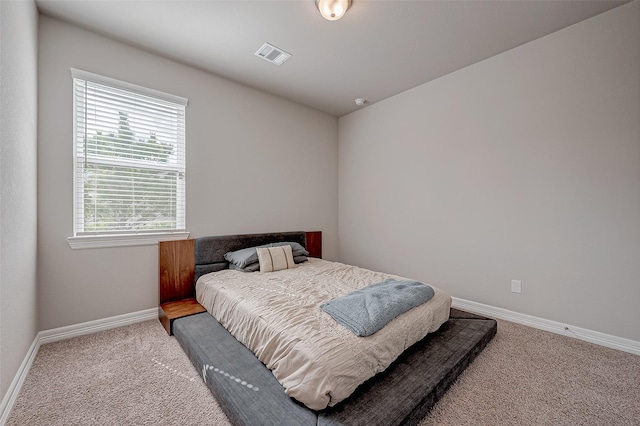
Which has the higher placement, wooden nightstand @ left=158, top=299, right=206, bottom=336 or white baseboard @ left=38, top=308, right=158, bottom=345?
wooden nightstand @ left=158, top=299, right=206, bottom=336

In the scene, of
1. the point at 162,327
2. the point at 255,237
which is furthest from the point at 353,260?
the point at 162,327

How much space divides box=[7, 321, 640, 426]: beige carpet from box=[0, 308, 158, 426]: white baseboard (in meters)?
0.04

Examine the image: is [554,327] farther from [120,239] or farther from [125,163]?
[125,163]

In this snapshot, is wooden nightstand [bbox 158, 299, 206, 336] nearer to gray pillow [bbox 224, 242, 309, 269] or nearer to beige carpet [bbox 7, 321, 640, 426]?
beige carpet [bbox 7, 321, 640, 426]

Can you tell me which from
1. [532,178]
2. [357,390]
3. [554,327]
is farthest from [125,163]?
[554,327]

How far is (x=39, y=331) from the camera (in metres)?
2.14

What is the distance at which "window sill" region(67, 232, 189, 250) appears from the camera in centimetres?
229

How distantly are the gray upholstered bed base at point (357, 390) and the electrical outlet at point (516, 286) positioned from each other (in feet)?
2.66

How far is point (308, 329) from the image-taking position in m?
1.53

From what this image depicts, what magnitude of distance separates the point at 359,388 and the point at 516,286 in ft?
7.09

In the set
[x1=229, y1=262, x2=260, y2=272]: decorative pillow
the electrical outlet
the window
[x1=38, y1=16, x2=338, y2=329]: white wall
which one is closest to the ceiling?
[x1=38, y1=16, x2=338, y2=329]: white wall

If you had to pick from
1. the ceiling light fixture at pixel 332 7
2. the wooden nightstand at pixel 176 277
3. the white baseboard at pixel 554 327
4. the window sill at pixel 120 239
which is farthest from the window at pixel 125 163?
the white baseboard at pixel 554 327

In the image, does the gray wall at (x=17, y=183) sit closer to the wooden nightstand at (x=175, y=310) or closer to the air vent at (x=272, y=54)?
the wooden nightstand at (x=175, y=310)

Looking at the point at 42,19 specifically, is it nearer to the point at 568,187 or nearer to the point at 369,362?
the point at 369,362
